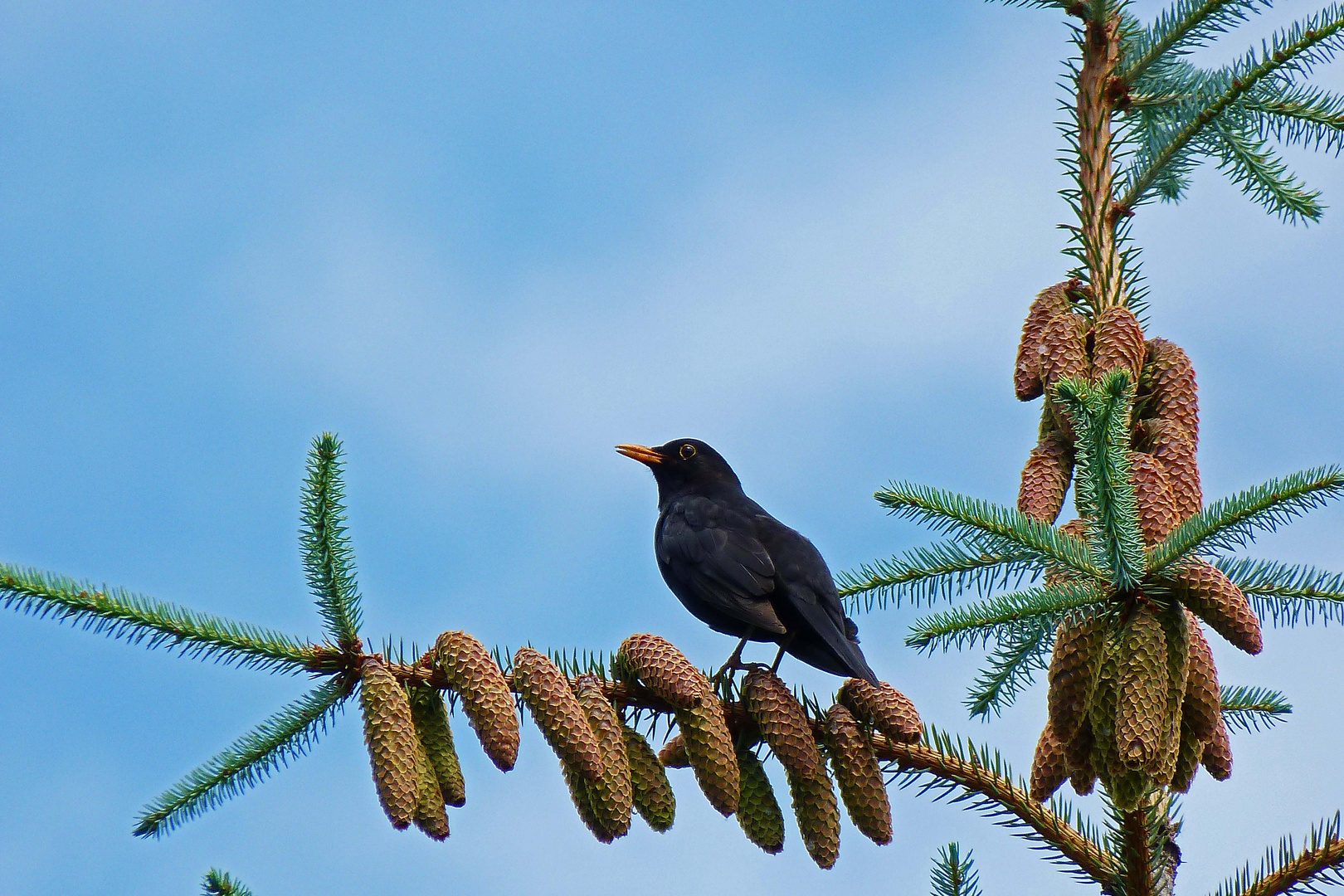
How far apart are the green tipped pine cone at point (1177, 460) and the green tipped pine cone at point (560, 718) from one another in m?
1.25

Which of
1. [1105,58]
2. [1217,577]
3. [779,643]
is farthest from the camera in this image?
[779,643]

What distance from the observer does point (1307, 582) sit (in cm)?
243

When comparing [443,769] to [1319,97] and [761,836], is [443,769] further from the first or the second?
[1319,97]

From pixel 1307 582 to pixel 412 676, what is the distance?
1697 mm

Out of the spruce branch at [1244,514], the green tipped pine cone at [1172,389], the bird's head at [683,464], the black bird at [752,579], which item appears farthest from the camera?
the bird's head at [683,464]

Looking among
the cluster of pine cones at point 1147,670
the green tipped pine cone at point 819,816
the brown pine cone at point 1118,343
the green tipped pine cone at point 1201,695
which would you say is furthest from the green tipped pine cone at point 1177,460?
the green tipped pine cone at point 819,816

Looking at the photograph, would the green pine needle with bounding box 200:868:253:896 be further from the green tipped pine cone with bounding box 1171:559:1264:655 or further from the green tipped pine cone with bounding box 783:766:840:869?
the green tipped pine cone with bounding box 1171:559:1264:655

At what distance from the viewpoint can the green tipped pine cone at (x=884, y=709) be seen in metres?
2.66

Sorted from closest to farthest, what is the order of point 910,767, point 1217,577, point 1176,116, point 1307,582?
1. point 1217,577
2. point 1307,582
3. point 910,767
4. point 1176,116

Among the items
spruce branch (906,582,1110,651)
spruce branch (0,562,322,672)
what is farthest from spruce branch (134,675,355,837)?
spruce branch (906,582,1110,651)

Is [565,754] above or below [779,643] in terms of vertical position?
below

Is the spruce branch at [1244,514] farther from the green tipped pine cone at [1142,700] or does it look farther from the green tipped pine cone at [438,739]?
the green tipped pine cone at [438,739]

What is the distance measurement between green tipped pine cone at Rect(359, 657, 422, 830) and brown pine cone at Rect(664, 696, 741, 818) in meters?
0.57

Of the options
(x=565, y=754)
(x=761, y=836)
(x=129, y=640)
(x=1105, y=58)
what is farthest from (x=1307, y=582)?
(x=129, y=640)
